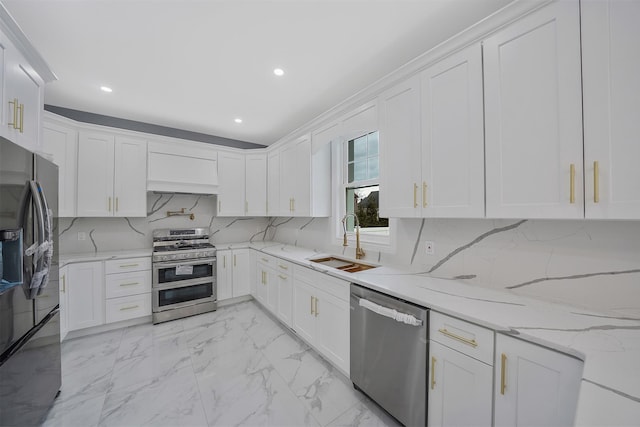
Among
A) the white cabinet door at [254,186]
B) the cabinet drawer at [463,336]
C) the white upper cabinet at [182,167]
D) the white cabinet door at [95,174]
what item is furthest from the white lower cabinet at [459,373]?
the white cabinet door at [95,174]

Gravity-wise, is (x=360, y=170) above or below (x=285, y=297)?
above

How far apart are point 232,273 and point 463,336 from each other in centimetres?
323

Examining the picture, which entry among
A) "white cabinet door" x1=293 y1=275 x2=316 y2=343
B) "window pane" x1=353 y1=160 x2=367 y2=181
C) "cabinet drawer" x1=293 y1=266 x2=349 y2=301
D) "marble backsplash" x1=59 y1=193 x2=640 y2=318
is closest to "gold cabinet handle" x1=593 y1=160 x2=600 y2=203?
"marble backsplash" x1=59 y1=193 x2=640 y2=318

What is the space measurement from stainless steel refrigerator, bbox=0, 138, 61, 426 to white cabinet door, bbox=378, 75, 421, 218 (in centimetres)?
225

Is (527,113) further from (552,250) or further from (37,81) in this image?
(37,81)

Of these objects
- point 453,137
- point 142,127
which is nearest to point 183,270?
point 142,127

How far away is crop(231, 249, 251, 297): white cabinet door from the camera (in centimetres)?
374

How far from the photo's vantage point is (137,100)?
2.79 m

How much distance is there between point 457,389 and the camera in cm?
129

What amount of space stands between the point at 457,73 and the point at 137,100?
3.25m

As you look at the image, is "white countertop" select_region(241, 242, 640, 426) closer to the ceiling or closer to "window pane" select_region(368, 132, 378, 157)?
"window pane" select_region(368, 132, 378, 157)

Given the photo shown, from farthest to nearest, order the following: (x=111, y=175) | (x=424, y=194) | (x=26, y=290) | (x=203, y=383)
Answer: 1. (x=111, y=175)
2. (x=203, y=383)
3. (x=424, y=194)
4. (x=26, y=290)

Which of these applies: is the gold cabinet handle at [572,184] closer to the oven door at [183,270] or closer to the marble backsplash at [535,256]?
the marble backsplash at [535,256]

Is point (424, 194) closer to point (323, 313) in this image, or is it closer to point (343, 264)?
point (343, 264)
